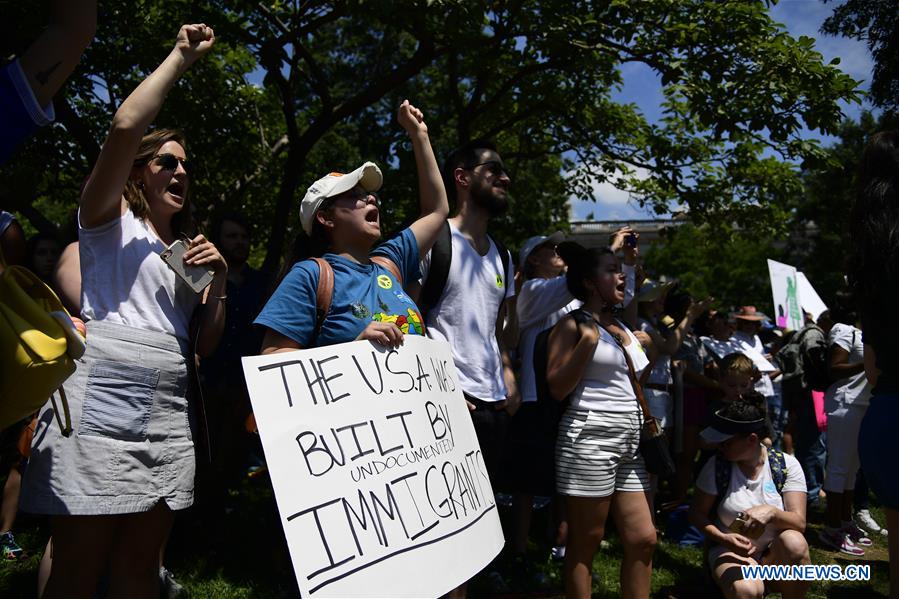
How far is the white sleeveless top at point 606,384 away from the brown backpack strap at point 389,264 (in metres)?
1.21

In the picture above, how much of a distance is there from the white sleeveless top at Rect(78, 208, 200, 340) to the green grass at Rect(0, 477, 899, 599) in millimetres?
1712

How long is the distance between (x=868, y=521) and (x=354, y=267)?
6.15 metres

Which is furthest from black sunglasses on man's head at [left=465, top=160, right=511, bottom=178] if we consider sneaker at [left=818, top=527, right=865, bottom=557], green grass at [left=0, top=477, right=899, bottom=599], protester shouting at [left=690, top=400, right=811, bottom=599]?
sneaker at [left=818, top=527, right=865, bottom=557]

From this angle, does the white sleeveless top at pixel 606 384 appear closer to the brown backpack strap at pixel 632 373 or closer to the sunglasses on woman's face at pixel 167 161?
the brown backpack strap at pixel 632 373

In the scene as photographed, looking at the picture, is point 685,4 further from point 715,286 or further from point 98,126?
point 715,286

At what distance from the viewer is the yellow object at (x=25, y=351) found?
5.19 ft

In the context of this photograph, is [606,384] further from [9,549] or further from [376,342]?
[9,549]

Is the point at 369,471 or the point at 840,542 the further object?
the point at 840,542

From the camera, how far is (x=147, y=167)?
2475 mm

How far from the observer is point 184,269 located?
7.59ft

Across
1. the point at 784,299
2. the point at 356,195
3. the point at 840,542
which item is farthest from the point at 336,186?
the point at 784,299

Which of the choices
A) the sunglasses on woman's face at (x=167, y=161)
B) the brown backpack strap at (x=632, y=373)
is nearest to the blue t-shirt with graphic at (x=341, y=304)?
the sunglasses on woman's face at (x=167, y=161)

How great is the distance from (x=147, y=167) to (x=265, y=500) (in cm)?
399

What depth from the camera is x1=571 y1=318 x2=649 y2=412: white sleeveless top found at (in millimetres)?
3459
